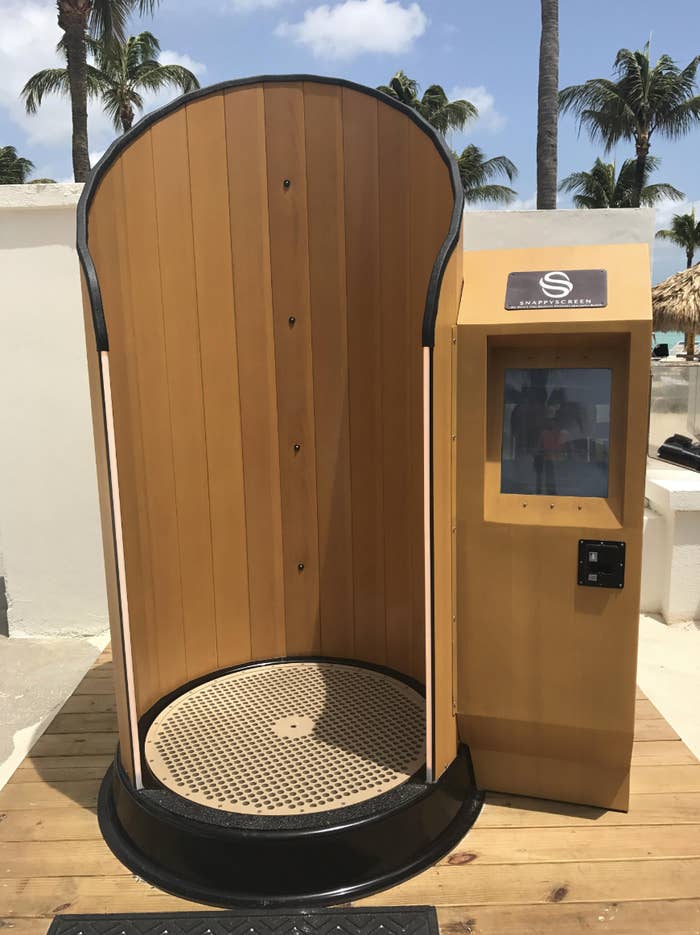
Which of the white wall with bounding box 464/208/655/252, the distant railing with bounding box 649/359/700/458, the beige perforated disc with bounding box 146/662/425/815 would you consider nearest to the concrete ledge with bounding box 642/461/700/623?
the white wall with bounding box 464/208/655/252

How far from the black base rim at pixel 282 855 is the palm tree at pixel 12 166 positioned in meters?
32.0

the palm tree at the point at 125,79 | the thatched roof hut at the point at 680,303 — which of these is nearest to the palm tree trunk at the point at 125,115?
the palm tree at the point at 125,79

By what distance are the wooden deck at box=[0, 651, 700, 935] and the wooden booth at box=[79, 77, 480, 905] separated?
0.10m

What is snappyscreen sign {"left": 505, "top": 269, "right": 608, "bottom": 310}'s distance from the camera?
220 centimetres

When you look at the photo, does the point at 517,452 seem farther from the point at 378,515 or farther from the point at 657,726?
the point at 657,726

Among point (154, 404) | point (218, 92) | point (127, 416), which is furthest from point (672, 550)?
point (218, 92)

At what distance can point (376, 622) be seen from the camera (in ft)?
10.4

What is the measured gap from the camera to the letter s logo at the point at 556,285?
2240 mm

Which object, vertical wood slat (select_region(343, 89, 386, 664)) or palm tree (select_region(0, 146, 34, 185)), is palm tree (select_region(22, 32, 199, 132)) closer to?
palm tree (select_region(0, 146, 34, 185))

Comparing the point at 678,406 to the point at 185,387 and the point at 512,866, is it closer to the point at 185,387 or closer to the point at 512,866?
the point at 185,387

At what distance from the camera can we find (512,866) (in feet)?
7.09

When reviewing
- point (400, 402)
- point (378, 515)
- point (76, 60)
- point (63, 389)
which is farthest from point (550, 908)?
point (76, 60)

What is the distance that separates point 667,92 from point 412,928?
95.7ft

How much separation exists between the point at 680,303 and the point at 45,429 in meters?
9.29
